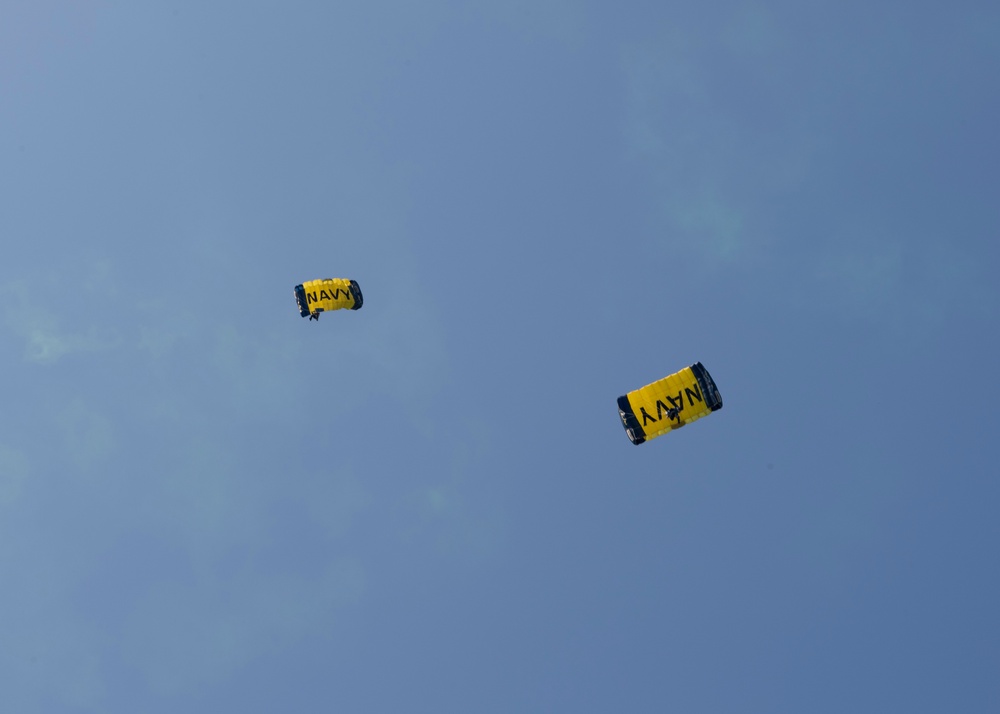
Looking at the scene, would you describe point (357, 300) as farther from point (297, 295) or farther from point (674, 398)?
point (674, 398)

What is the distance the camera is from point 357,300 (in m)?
106

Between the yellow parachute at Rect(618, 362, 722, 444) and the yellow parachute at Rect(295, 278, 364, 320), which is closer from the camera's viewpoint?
the yellow parachute at Rect(618, 362, 722, 444)

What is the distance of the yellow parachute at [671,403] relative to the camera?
7562cm

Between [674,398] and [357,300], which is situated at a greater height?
[357,300]

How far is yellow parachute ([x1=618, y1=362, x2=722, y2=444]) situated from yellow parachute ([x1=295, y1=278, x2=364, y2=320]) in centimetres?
3854

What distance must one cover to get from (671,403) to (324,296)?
4203 cm

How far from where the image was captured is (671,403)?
75750mm

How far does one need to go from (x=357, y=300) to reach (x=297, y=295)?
19.2 feet

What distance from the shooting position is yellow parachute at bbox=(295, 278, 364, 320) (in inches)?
4109

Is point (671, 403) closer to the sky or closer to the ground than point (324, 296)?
closer to the ground

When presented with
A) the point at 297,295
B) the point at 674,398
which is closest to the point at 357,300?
the point at 297,295

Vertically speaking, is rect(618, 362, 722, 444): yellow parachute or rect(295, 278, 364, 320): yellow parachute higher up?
rect(295, 278, 364, 320): yellow parachute

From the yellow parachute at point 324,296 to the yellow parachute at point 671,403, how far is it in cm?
3854

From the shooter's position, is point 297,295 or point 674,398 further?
point 297,295
